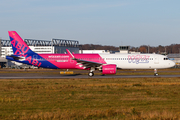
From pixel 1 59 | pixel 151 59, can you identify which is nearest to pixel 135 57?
pixel 151 59

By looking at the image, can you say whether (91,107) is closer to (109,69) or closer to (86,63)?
(109,69)

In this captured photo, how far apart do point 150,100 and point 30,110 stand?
29.1ft

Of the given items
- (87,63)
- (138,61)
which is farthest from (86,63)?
(138,61)

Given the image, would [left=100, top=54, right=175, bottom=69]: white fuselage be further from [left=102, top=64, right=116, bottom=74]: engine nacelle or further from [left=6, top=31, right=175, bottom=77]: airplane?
[left=102, top=64, right=116, bottom=74]: engine nacelle

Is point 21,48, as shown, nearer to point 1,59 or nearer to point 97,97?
point 97,97

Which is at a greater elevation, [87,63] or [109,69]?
[87,63]

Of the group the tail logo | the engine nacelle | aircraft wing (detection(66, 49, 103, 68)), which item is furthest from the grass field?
the tail logo

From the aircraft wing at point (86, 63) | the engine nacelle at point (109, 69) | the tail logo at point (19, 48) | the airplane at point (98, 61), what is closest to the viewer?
the engine nacelle at point (109, 69)

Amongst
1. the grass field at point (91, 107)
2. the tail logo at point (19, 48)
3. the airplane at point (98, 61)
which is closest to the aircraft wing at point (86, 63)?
the airplane at point (98, 61)

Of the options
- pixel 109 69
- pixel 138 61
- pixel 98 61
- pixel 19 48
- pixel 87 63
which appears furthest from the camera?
pixel 19 48

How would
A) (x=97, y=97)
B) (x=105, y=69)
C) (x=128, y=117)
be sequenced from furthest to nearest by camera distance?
(x=105, y=69), (x=97, y=97), (x=128, y=117)

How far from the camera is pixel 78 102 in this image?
1703 centimetres

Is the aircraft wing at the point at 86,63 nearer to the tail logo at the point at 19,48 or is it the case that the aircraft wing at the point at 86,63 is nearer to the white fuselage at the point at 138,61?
the white fuselage at the point at 138,61

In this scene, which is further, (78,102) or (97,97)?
(97,97)
